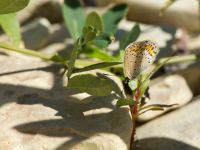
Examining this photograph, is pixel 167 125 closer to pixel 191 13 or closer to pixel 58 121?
pixel 58 121

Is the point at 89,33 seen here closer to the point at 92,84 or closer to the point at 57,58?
the point at 57,58

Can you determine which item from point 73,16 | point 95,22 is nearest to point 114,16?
point 73,16

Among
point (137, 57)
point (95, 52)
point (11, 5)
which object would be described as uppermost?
point (11, 5)

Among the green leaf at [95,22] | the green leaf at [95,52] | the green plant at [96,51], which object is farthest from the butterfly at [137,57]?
the green leaf at [95,52]

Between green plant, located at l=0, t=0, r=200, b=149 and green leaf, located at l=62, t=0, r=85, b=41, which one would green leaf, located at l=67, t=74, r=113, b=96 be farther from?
green leaf, located at l=62, t=0, r=85, b=41

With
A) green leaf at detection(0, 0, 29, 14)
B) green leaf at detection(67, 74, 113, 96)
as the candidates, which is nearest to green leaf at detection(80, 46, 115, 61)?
green leaf at detection(67, 74, 113, 96)

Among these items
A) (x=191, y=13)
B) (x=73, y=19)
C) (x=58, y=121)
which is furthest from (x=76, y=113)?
(x=191, y=13)

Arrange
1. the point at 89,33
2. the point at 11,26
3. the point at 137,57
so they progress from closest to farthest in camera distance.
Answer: the point at 137,57 < the point at 89,33 < the point at 11,26
